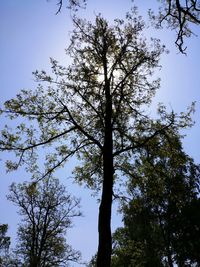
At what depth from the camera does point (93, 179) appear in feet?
52.8

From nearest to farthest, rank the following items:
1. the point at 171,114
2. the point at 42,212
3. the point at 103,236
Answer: the point at 103,236
the point at 171,114
the point at 42,212

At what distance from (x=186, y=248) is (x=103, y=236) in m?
22.9

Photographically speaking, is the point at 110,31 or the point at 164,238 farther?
the point at 164,238

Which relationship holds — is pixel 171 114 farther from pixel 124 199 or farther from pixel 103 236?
pixel 103 236

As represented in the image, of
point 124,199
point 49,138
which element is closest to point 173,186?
point 124,199

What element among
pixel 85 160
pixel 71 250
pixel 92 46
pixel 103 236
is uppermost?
pixel 92 46

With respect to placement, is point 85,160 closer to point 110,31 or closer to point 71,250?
point 110,31

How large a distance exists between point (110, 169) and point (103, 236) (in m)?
2.64

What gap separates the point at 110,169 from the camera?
40.4 feet

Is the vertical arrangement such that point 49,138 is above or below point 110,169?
above

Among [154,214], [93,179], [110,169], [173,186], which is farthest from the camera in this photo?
[154,214]

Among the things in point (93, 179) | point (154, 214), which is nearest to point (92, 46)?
point (93, 179)

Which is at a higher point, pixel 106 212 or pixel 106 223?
pixel 106 212

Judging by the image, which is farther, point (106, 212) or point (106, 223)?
point (106, 212)
